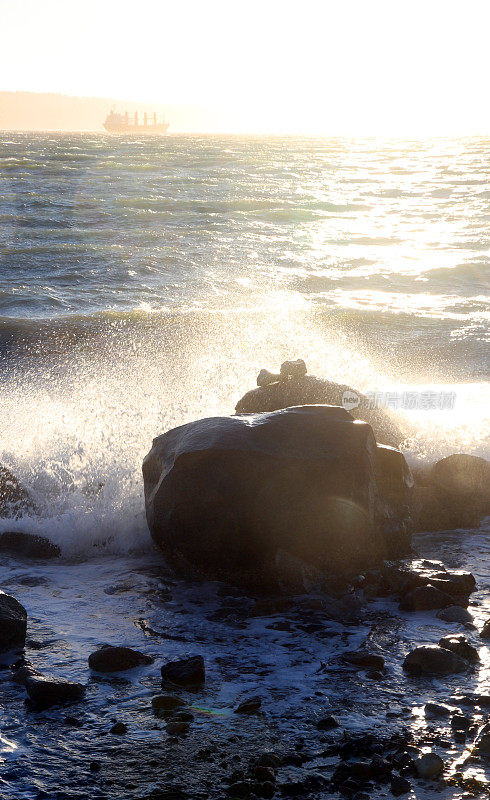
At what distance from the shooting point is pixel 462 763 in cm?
311

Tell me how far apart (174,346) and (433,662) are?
33.9ft

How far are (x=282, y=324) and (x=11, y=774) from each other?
12.4 metres

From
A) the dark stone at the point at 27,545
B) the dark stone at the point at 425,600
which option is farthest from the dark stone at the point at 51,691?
the dark stone at the point at 27,545

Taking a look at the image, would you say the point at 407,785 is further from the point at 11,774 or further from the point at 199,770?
the point at 11,774

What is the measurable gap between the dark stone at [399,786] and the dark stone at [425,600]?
163cm

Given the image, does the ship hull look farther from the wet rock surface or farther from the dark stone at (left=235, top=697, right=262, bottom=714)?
the dark stone at (left=235, top=697, right=262, bottom=714)

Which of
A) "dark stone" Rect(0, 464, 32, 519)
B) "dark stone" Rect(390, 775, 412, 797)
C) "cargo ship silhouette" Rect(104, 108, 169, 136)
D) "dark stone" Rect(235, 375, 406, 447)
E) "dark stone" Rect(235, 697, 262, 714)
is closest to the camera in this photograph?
"dark stone" Rect(390, 775, 412, 797)

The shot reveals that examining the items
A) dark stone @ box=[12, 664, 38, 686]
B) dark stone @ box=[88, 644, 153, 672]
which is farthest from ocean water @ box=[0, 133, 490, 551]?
dark stone @ box=[12, 664, 38, 686]

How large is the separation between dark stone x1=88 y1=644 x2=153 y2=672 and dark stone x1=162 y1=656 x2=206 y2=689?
18cm

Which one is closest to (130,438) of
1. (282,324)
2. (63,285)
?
(282,324)

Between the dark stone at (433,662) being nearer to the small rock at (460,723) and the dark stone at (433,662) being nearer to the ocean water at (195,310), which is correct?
the small rock at (460,723)

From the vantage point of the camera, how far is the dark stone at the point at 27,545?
19.0 feet

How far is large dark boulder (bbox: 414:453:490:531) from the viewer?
6.24 metres

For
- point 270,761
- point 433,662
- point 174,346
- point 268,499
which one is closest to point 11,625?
point 270,761
